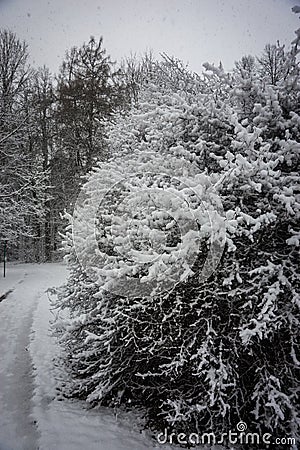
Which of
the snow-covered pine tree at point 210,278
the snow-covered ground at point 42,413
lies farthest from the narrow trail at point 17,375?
the snow-covered pine tree at point 210,278

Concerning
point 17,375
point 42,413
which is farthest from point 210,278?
point 17,375

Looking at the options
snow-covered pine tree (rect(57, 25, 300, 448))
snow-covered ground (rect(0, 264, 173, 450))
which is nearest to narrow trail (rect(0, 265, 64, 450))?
snow-covered ground (rect(0, 264, 173, 450))

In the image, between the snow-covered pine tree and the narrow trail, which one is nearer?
the snow-covered pine tree

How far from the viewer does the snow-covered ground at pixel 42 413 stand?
11.6ft

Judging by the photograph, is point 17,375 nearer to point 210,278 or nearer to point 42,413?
point 42,413

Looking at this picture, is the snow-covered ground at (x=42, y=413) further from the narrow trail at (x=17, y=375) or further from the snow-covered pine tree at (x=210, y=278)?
the snow-covered pine tree at (x=210, y=278)

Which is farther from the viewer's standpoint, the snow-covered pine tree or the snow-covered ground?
the snow-covered ground

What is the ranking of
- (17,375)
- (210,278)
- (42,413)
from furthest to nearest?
(17,375) < (42,413) < (210,278)

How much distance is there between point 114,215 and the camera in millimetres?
4430

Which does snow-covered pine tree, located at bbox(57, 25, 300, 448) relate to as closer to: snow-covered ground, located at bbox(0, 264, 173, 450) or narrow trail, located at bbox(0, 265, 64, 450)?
snow-covered ground, located at bbox(0, 264, 173, 450)

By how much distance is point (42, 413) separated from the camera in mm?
4051

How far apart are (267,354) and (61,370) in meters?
3.31

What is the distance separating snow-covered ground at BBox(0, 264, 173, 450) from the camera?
3.54 metres

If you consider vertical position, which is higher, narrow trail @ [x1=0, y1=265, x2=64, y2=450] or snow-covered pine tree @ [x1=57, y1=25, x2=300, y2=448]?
Answer: snow-covered pine tree @ [x1=57, y1=25, x2=300, y2=448]
